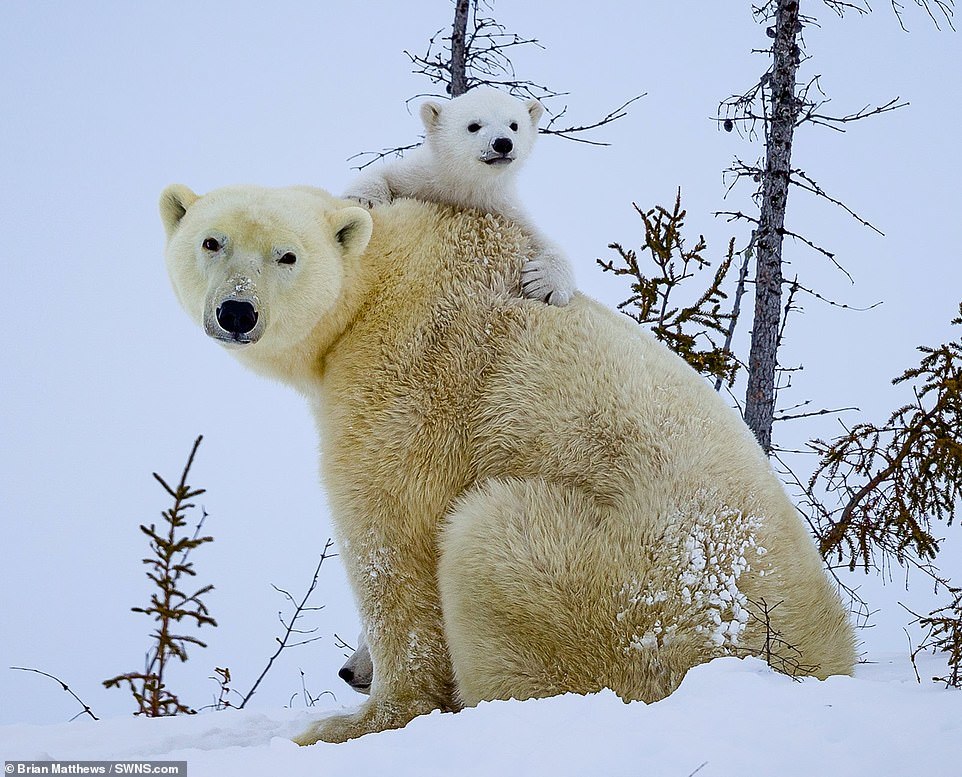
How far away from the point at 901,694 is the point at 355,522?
2.16m

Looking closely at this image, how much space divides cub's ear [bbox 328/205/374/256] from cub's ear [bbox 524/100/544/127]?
229cm

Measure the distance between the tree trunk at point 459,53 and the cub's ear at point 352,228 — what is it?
3.46 meters

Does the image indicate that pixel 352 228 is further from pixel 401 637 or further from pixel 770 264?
pixel 770 264

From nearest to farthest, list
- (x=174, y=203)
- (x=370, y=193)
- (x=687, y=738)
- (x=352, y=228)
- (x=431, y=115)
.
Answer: (x=687, y=738), (x=352, y=228), (x=174, y=203), (x=370, y=193), (x=431, y=115)

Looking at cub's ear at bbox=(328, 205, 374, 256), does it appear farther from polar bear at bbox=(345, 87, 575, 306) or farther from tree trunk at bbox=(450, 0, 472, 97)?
tree trunk at bbox=(450, 0, 472, 97)

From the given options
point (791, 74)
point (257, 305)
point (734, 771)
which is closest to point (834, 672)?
point (734, 771)

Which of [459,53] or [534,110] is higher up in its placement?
[459,53]

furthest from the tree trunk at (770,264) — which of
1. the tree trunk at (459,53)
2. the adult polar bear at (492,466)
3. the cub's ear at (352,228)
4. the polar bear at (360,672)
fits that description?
the cub's ear at (352,228)

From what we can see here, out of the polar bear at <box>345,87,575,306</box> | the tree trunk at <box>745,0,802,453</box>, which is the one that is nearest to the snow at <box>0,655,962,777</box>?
the polar bear at <box>345,87,575,306</box>

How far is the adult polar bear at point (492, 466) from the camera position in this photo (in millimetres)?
3613

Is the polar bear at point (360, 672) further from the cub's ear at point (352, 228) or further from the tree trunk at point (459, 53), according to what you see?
the tree trunk at point (459, 53)

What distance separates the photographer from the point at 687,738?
259cm

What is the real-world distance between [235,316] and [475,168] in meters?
1.90

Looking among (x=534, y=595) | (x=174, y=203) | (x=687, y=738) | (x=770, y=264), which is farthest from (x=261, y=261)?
(x=770, y=264)
